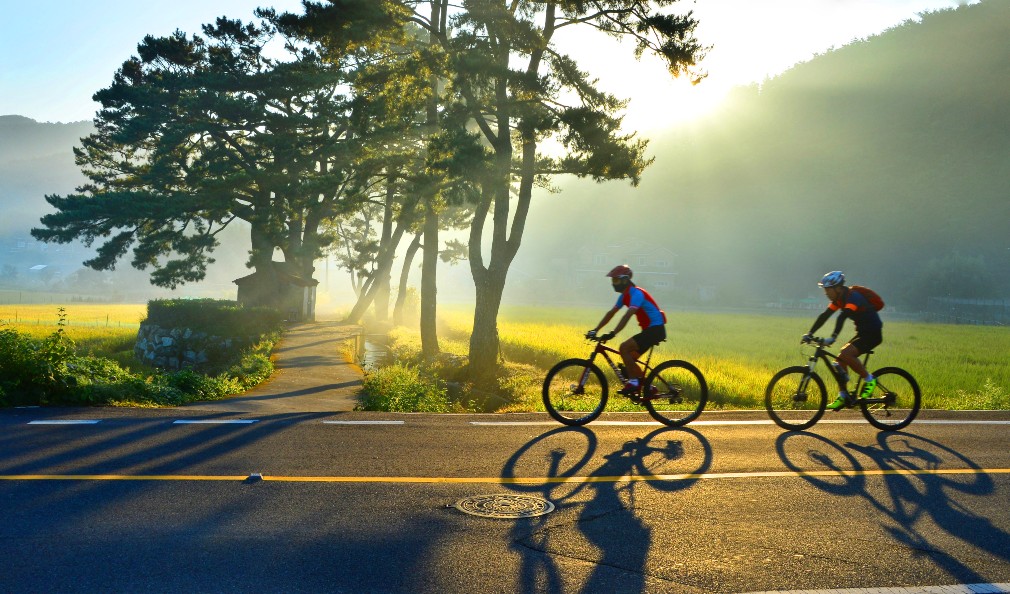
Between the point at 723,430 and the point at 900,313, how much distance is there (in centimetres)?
6646

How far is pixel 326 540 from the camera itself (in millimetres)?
5012

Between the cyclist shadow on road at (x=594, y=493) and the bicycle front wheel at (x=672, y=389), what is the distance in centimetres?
34

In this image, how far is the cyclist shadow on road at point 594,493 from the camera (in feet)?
15.0

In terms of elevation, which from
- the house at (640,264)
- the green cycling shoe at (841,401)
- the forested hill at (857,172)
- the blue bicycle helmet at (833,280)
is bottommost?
the green cycling shoe at (841,401)

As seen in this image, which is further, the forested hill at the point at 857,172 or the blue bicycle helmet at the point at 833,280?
the forested hill at the point at 857,172

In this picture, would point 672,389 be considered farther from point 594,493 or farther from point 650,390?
point 594,493

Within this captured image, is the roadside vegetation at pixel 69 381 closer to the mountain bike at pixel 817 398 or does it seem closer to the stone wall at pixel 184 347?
the mountain bike at pixel 817 398

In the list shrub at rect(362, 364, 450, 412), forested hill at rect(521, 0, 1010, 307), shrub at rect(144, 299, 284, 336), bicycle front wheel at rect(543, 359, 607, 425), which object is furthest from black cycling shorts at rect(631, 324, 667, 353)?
forested hill at rect(521, 0, 1010, 307)

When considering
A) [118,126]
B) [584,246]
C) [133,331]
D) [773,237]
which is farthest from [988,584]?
[584,246]

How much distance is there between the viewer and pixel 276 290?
4238 cm

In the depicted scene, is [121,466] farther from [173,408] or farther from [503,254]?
[503,254]

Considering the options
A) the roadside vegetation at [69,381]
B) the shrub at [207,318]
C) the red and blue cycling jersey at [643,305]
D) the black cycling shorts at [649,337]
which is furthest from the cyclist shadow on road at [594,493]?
the shrub at [207,318]

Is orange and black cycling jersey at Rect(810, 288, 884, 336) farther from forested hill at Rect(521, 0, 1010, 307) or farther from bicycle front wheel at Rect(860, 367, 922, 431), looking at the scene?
forested hill at Rect(521, 0, 1010, 307)

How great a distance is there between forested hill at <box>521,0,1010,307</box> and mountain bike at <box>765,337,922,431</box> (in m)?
66.1
